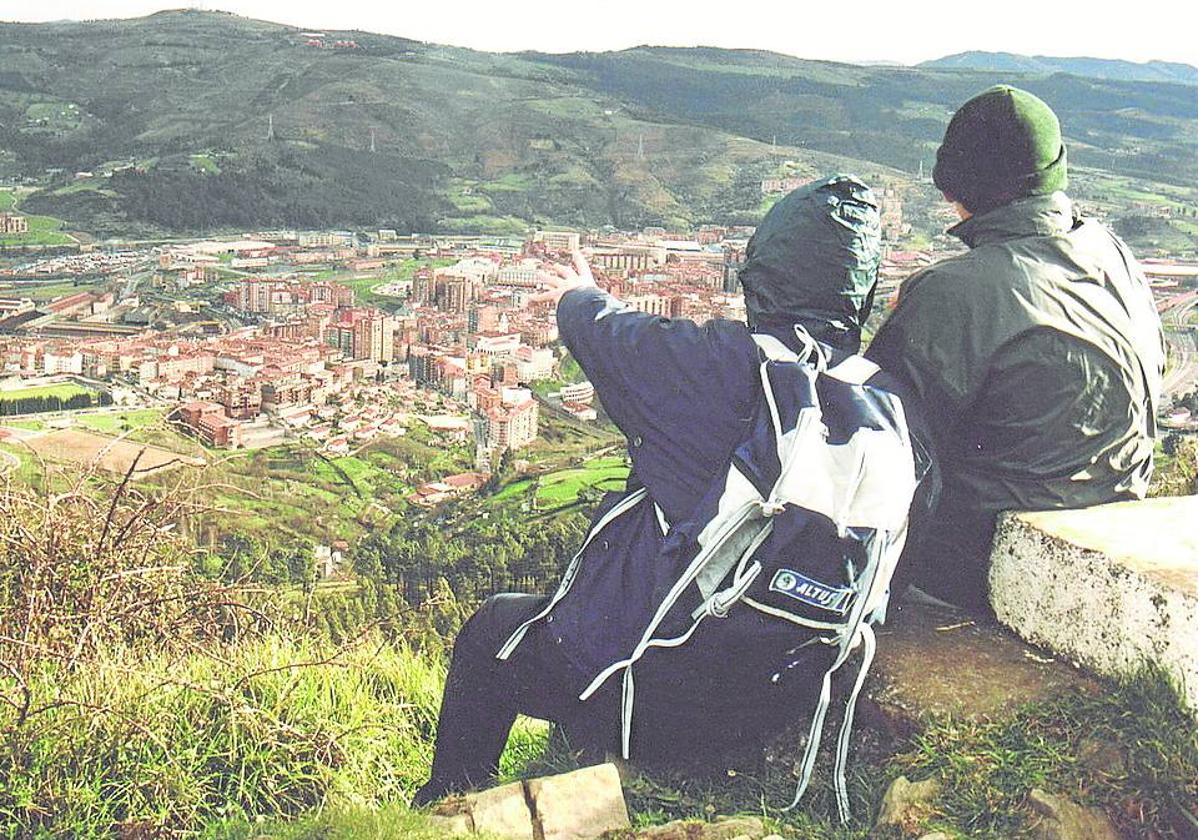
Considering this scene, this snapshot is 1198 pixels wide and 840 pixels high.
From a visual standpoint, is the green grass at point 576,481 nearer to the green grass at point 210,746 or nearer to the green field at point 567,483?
the green field at point 567,483

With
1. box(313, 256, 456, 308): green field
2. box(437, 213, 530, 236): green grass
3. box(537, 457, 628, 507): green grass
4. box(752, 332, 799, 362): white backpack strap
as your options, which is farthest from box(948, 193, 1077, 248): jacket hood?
box(437, 213, 530, 236): green grass

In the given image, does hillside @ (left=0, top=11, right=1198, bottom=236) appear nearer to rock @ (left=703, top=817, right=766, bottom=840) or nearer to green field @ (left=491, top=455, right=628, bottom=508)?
green field @ (left=491, top=455, right=628, bottom=508)

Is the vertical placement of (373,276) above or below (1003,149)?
below

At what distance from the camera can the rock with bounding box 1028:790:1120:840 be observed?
179 centimetres

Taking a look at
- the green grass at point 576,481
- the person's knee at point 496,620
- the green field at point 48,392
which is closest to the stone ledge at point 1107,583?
the person's knee at point 496,620

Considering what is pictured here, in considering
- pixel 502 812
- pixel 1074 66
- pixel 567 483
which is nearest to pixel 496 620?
pixel 502 812

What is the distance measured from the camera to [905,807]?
1894 mm

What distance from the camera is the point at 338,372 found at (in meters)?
20.4

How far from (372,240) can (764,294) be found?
30.4 m

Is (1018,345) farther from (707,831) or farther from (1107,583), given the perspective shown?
(707,831)

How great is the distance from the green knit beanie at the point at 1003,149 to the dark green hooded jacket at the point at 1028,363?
0.05m

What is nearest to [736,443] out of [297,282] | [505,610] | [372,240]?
[505,610]

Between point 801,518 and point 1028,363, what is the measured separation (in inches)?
27.4

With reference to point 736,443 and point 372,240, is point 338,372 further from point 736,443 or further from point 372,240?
point 736,443
